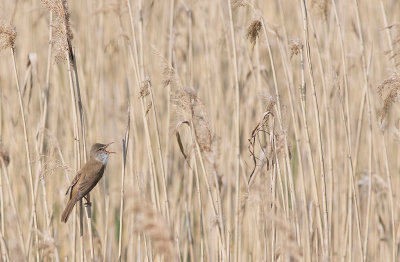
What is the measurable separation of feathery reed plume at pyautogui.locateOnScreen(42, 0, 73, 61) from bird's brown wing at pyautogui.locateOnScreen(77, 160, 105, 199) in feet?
2.01

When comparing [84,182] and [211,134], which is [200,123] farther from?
[84,182]

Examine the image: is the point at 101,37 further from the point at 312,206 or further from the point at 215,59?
the point at 312,206

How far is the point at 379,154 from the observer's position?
4.34 m

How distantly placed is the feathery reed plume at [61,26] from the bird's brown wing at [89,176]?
24.1 inches

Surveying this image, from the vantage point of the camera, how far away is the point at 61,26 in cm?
251

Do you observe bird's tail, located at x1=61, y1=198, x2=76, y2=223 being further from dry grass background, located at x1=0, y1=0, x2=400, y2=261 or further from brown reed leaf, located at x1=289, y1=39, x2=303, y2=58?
brown reed leaf, located at x1=289, y1=39, x2=303, y2=58

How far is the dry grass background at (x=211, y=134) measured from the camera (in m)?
2.68

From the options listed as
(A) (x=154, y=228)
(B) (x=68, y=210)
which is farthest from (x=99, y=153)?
(A) (x=154, y=228)

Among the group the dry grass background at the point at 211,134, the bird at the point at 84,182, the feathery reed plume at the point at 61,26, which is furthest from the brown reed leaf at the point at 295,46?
the bird at the point at 84,182

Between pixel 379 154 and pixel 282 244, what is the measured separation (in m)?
1.86

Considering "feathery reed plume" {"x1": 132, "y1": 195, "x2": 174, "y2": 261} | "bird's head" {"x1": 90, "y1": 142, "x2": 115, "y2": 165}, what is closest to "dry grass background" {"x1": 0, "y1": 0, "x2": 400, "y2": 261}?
"feathery reed plume" {"x1": 132, "y1": 195, "x2": 174, "y2": 261}

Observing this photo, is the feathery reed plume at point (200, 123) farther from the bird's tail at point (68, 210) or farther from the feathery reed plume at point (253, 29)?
the bird's tail at point (68, 210)

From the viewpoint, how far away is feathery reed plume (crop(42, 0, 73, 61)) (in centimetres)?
249

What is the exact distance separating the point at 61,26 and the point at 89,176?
879mm
